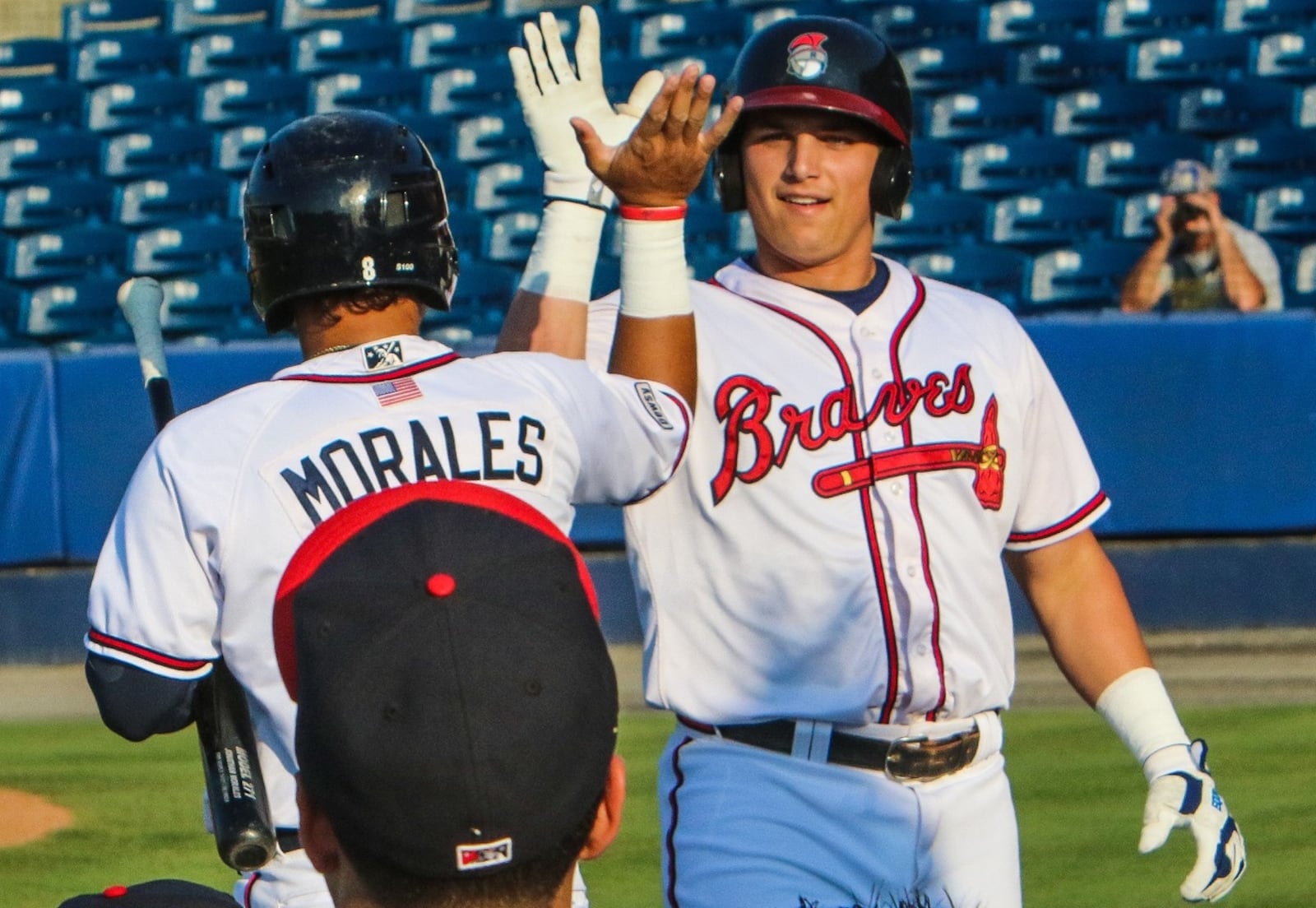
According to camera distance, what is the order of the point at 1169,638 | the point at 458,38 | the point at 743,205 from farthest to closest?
the point at 458,38 < the point at 1169,638 < the point at 743,205

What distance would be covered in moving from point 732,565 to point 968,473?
42 centimetres

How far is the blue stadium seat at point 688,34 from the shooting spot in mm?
12508

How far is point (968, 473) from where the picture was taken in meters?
3.22

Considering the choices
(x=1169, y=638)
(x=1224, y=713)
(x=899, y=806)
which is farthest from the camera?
(x=1169, y=638)

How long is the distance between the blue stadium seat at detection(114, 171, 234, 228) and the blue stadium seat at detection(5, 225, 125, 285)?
6.9 inches

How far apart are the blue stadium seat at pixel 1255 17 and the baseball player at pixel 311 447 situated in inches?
407

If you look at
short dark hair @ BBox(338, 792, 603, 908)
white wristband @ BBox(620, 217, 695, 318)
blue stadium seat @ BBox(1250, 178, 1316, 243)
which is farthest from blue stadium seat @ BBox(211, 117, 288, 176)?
short dark hair @ BBox(338, 792, 603, 908)

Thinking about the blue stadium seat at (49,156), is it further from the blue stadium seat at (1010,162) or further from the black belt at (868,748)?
the black belt at (868,748)

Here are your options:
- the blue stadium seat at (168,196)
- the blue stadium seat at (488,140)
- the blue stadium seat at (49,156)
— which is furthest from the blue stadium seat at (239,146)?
the blue stadium seat at (488,140)

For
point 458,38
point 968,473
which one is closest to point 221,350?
point 458,38

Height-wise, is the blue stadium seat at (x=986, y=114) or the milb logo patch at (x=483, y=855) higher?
the milb logo patch at (x=483, y=855)

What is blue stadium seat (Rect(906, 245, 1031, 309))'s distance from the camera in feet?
36.2

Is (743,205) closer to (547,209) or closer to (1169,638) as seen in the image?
(547,209)

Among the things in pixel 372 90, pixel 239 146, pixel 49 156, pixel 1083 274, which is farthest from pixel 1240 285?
pixel 49 156
